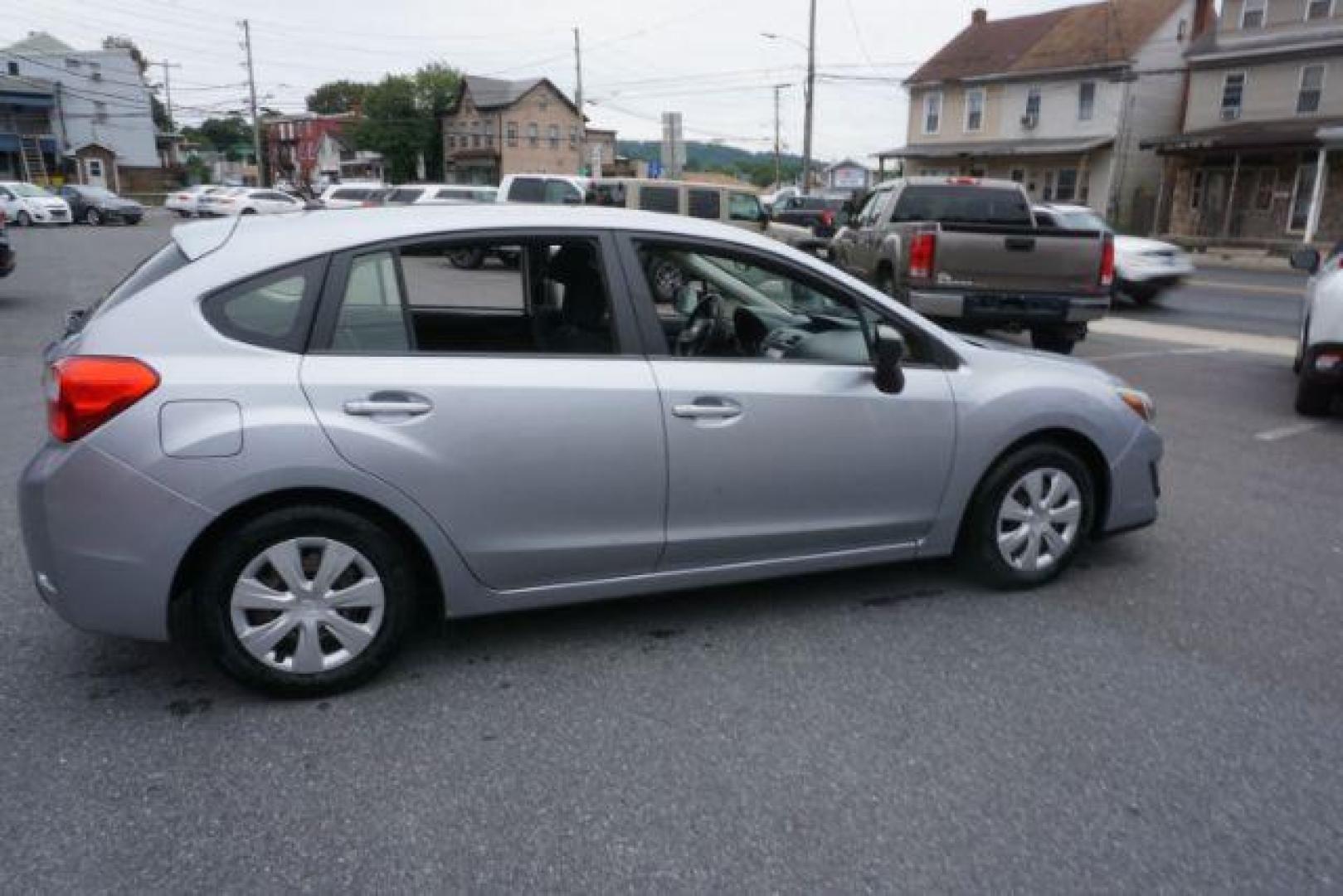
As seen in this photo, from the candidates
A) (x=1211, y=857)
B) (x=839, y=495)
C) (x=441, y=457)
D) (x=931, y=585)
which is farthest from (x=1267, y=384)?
(x=441, y=457)

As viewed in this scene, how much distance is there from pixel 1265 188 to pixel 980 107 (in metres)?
13.3

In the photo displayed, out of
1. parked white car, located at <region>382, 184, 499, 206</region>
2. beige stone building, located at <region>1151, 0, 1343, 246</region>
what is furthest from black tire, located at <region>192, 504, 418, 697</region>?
beige stone building, located at <region>1151, 0, 1343, 246</region>

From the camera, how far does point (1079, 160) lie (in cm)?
4125

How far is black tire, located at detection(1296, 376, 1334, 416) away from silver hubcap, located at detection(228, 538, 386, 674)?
766cm

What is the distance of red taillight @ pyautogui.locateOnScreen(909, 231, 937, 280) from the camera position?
32.3 feet

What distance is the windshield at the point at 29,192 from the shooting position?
35.4m

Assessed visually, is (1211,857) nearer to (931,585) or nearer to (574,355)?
(931,585)

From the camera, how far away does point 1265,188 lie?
35.0 m

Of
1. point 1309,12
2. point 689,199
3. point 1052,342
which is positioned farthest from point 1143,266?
point 1309,12

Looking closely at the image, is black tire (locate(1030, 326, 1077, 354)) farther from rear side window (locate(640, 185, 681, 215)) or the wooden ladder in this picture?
the wooden ladder

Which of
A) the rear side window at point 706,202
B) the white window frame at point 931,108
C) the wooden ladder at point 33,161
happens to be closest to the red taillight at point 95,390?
the rear side window at point 706,202

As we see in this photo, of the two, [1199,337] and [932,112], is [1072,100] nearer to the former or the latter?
[932,112]

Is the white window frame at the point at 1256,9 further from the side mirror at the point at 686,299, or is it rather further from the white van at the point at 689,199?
the side mirror at the point at 686,299

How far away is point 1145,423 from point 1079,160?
135ft
